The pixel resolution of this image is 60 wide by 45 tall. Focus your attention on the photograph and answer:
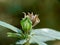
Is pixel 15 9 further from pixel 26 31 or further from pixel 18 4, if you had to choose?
pixel 26 31

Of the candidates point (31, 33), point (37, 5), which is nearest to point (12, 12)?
point (37, 5)

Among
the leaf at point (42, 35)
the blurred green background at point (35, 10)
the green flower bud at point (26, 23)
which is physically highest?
the blurred green background at point (35, 10)

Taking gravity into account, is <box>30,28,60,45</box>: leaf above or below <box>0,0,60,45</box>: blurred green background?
below

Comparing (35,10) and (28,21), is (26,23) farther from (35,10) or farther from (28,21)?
(35,10)

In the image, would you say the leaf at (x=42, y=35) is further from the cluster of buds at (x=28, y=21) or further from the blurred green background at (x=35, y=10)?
the blurred green background at (x=35, y=10)

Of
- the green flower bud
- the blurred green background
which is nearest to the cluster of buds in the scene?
the green flower bud

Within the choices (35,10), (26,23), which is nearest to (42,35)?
(26,23)

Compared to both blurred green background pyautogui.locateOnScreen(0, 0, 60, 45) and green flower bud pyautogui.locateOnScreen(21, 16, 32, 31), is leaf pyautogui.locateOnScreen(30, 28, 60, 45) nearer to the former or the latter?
green flower bud pyautogui.locateOnScreen(21, 16, 32, 31)

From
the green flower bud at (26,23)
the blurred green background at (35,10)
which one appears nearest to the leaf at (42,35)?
the green flower bud at (26,23)
